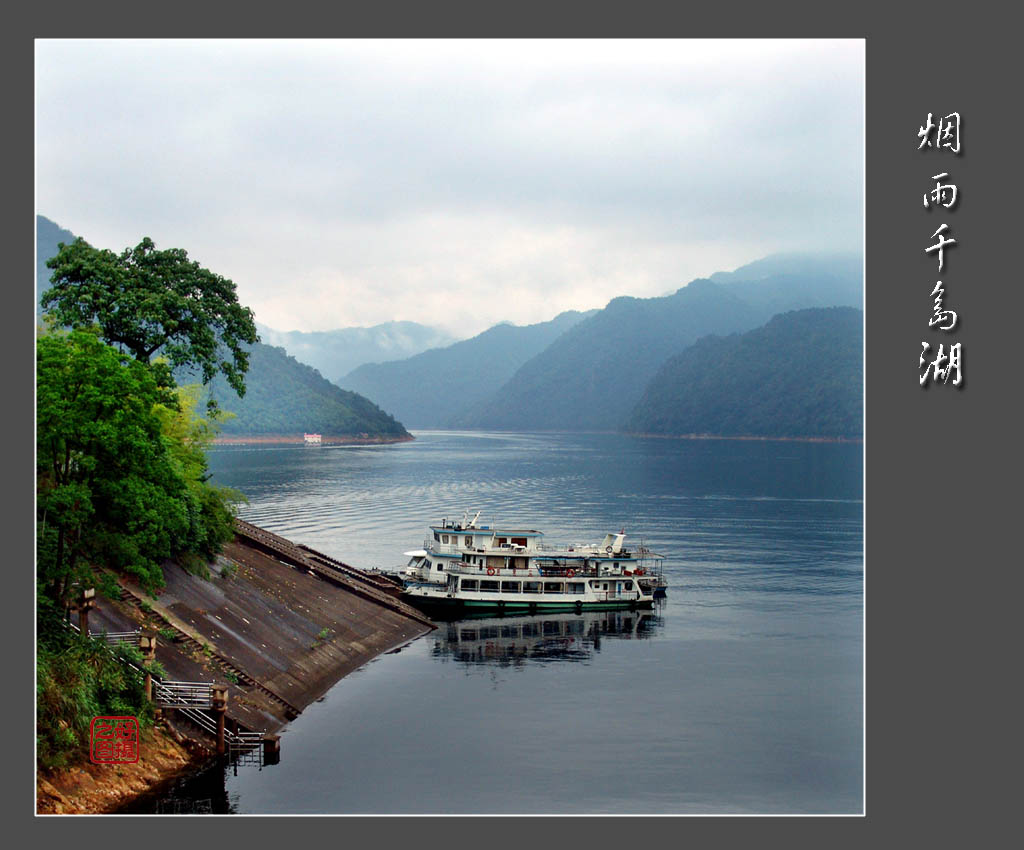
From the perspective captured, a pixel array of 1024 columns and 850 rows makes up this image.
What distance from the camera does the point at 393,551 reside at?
85.1 m

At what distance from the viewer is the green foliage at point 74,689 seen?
85.9 feet

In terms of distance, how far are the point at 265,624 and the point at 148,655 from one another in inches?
457

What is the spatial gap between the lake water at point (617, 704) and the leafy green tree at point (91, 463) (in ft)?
25.6

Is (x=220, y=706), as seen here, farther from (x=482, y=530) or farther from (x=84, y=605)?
(x=482, y=530)

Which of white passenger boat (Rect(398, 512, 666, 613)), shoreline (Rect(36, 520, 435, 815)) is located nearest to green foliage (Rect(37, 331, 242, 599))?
shoreline (Rect(36, 520, 435, 815))

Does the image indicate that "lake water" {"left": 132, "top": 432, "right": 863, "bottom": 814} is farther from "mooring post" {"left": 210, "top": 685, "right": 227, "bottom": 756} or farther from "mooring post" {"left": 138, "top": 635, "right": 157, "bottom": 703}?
"mooring post" {"left": 138, "top": 635, "right": 157, "bottom": 703}

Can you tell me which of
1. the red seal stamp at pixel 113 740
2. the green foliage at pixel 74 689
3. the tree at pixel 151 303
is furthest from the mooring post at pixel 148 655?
the tree at pixel 151 303

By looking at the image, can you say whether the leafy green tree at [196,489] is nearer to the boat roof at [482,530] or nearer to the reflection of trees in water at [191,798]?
the reflection of trees in water at [191,798]

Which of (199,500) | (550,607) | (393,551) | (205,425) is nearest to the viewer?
(199,500)

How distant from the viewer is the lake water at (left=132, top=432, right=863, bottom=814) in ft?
101

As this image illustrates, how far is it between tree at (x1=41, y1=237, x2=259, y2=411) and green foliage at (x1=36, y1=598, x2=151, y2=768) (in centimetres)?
1572

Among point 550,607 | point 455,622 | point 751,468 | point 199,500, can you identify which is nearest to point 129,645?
point 199,500
